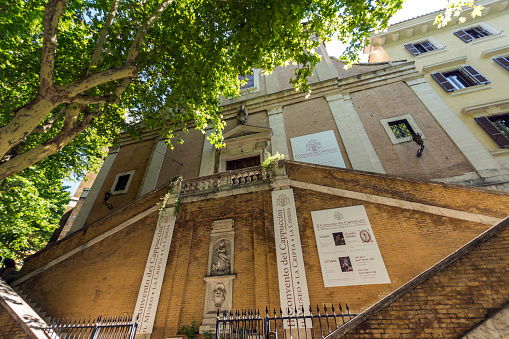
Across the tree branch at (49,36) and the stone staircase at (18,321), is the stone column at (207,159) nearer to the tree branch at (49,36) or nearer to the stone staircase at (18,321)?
the tree branch at (49,36)

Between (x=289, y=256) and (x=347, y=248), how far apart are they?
5.49 ft

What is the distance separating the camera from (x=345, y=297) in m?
5.51

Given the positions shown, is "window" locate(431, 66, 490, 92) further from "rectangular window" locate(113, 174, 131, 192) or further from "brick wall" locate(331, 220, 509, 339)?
"rectangular window" locate(113, 174, 131, 192)

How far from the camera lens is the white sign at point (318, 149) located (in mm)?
10391

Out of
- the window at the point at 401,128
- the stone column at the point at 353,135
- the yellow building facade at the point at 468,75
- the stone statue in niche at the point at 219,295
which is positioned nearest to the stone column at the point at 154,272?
the stone statue in niche at the point at 219,295

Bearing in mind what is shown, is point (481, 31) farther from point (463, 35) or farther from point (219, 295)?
point (219, 295)

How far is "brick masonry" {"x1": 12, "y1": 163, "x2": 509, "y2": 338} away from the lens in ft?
18.2

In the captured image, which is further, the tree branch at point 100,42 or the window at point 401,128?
the window at point 401,128

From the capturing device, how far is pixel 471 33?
1258 centimetres

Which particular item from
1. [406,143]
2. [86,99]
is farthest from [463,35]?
[86,99]

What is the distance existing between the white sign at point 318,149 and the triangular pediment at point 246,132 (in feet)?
4.85

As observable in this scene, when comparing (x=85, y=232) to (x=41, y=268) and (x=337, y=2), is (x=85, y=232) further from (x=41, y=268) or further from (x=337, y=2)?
(x=337, y=2)

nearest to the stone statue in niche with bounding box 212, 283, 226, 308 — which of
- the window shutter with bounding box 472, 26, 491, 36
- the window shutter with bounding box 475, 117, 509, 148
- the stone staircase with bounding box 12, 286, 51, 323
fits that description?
the stone staircase with bounding box 12, 286, 51, 323

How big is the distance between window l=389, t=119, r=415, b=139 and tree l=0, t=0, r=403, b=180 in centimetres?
417
